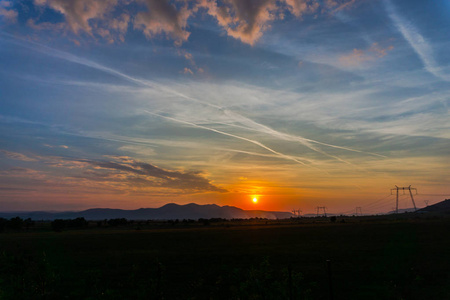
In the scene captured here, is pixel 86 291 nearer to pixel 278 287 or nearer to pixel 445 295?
pixel 278 287

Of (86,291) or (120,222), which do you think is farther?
(120,222)

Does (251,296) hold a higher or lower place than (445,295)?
higher

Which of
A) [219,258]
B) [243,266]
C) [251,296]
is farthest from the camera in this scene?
[219,258]

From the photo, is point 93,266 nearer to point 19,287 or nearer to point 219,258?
point 219,258

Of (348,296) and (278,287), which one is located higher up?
(278,287)

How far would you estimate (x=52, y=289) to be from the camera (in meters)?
16.7

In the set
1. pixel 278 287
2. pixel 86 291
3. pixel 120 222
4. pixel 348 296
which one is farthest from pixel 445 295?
pixel 120 222

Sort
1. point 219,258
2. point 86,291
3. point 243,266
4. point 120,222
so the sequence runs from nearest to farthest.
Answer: point 86,291 → point 243,266 → point 219,258 → point 120,222

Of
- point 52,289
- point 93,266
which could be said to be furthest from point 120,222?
point 52,289

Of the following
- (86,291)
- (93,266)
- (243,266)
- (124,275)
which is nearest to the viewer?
(86,291)

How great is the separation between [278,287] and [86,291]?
9.24 m

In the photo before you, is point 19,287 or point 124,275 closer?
point 19,287

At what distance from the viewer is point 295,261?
31.7 meters

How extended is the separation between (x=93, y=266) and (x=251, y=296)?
79.4ft
